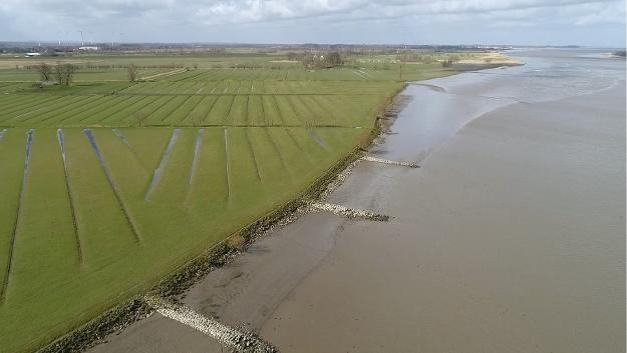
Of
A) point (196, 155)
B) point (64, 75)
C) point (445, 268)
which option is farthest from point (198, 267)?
point (64, 75)

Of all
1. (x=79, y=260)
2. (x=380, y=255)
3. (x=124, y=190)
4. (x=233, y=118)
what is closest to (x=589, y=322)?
(x=380, y=255)

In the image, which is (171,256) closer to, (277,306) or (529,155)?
(277,306)

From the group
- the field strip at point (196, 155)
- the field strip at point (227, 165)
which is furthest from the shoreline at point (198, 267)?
the field strip at point (196, 155)

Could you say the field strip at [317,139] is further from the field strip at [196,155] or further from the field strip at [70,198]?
the field strip at [70,198]

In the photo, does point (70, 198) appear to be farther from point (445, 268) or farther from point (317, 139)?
point (445, 268)

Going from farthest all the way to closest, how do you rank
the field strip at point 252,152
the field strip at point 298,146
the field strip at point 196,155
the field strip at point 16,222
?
the field strip at point 298,146
the field strip at point 252,152
the field strip at point 196,155
the field strip at point 16,222

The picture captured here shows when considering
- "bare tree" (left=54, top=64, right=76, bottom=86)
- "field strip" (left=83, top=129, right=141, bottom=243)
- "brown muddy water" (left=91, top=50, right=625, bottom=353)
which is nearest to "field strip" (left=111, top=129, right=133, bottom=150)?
"field strip" (left=83, top=129, right=141, bottom=243)
